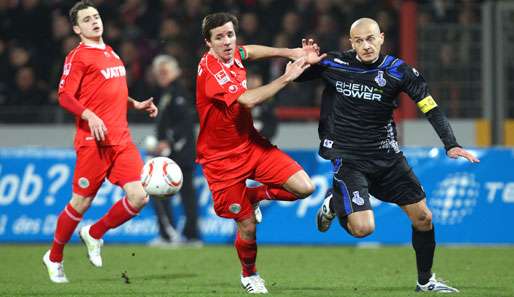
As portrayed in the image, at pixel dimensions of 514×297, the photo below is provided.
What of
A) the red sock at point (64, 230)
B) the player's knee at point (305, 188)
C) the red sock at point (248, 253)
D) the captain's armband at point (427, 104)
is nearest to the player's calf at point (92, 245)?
the red sock at point (64, 230)

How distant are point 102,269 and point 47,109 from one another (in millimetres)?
5207

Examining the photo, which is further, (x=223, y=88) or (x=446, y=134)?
(x=223, y=88)

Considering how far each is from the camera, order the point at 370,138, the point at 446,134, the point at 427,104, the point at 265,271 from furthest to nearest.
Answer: the point at 265,271
the point at 370,138
the point at 427,104
the point at 446,134

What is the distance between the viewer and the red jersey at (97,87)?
31.3 ft

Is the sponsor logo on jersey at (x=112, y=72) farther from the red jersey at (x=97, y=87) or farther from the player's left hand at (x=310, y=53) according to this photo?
the player's left hand at (x=310, y=53)

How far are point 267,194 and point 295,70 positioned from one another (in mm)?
1312

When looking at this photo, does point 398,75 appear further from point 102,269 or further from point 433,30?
point 433,30

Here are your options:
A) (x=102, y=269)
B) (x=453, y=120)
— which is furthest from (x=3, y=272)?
(x=453, y=120)

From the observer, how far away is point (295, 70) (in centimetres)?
816

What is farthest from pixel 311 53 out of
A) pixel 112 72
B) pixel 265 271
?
pixel 265 271

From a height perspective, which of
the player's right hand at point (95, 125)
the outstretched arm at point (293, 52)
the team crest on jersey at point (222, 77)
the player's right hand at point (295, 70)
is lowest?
the player's right hand at point (95, 125)

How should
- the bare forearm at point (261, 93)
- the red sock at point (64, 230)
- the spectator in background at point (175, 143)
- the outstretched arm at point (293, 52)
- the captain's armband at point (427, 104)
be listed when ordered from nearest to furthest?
the bare forearm at point (261, 93), the captain's armband at point (427, 104), the outstretched arm at point (293, 52), the red sock at point (64, 230), the spectator in background at point (175, 143)

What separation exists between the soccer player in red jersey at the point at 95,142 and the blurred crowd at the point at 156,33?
5459mm

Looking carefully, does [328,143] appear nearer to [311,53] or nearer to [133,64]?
[311,53]
